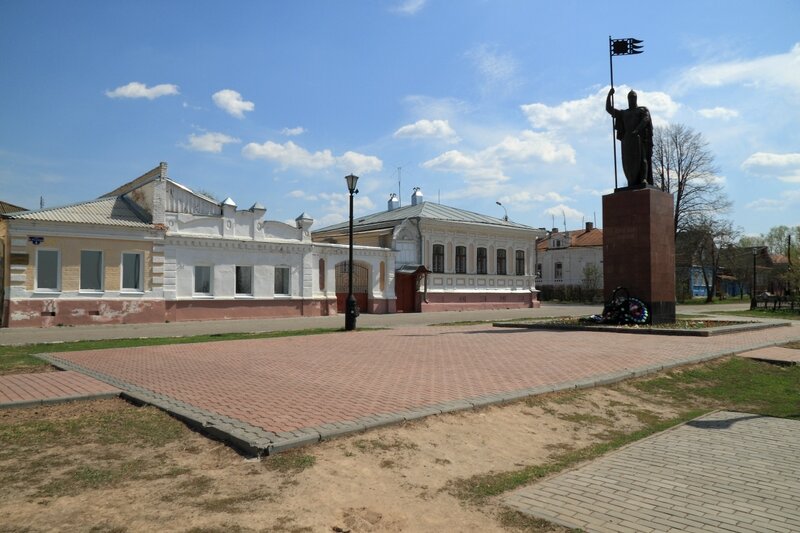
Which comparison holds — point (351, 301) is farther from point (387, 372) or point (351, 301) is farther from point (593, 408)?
point (593, 408)

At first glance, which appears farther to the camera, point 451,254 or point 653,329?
point 451,254

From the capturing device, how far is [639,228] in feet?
57.9

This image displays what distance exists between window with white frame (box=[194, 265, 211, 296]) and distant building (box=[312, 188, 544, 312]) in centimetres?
1131

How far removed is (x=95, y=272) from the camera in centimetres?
2330

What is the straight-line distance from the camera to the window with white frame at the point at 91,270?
2298 centimetres

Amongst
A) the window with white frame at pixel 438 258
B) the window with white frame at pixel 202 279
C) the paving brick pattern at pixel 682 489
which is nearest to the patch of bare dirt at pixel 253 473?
the paving brick pattern at pixel 682 489

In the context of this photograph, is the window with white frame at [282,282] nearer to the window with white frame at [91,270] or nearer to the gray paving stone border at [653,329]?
the window with white frame at [91,270]

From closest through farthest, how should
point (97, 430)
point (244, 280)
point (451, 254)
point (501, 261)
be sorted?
point (97, 430), point (244, 280), point (451, 254), point (501, 261)

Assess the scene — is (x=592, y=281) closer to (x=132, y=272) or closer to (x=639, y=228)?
(x=639, y=228)

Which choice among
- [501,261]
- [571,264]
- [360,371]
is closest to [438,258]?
[501,261]

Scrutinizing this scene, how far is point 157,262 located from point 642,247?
19.0 m

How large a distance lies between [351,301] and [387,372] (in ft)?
33.2

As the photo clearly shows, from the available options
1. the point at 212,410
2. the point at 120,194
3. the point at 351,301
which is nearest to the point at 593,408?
the point at 212,410

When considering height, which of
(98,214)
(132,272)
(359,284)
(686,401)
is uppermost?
(98,214)
